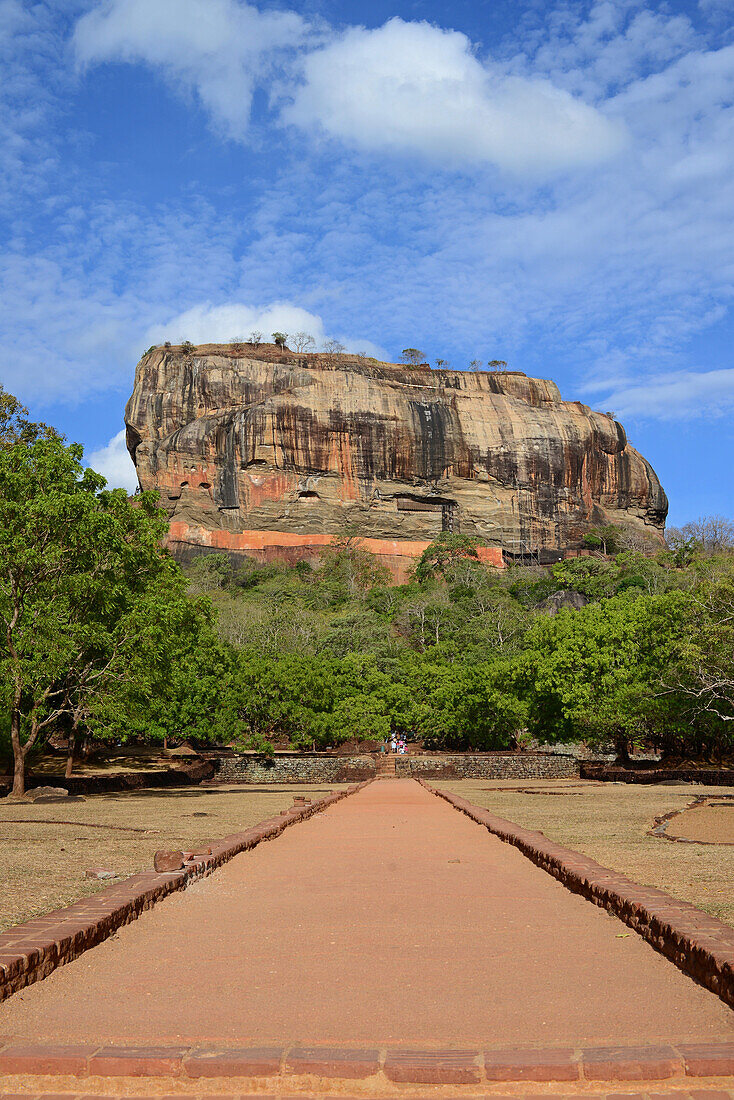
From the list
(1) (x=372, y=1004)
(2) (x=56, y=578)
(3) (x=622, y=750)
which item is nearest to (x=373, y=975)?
(1) (x=372, y=1004)

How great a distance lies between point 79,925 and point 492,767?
27.7m

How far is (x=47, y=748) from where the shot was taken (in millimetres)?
31141

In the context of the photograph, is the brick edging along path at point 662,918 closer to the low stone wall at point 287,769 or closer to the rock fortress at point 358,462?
the low stone wall at point 287,769

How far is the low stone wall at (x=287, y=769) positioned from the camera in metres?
32.1

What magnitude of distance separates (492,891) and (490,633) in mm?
45358

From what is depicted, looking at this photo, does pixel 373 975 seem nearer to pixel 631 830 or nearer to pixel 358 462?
pixel 631 830

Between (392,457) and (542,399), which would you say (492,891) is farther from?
(542,399)

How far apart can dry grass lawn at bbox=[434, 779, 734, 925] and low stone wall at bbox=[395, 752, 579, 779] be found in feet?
21.1

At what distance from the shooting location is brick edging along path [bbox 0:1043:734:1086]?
3.38m

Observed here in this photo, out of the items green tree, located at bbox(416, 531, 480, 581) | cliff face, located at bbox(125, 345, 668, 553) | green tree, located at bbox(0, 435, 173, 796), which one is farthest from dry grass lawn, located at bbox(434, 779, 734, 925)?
cliff face, located at bbox(125, 345, 668, 553)

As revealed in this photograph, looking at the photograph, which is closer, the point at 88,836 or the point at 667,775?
the point at 88,836

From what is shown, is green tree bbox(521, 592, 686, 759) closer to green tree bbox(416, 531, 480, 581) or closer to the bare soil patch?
the bare soil patch

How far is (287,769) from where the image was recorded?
1273 inches

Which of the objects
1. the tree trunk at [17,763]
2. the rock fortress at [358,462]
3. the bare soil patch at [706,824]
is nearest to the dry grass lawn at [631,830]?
the bare soil patch at [706,824]
